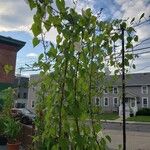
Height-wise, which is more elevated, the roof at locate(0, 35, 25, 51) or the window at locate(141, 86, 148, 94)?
the window at locate(141, 86, 148, 94)

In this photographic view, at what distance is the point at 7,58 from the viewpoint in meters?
23.9

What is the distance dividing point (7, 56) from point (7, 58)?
0.52ft

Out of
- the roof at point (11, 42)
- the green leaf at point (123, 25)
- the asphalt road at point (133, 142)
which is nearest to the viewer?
the green leaf at point (123, 25)

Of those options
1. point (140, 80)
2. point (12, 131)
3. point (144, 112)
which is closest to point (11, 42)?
point (12, 131)

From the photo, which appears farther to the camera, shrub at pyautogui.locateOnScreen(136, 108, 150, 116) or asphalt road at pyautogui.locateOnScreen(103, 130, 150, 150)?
shrub at pyautogui.locateOnScreen(136, 108, 150, 116)

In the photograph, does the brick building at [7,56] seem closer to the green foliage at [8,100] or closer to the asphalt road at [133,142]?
the asphalt road at [133,142]

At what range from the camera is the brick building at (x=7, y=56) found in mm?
23688

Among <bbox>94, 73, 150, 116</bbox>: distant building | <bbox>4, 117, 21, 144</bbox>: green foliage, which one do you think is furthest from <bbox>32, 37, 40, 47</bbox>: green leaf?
<bbox>94, 73, 150, 116</bbox>: distant building

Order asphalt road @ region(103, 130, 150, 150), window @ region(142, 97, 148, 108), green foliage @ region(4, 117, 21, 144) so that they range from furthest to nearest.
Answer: window @ region(142, 97, 148, 108) → asphalt road @ region(103, 130, 150, 150) → green foliage @ region(4, 117, 21, 144)

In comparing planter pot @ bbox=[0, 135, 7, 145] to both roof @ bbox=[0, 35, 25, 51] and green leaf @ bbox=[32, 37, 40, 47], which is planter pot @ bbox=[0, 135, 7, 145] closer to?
green leaf @ bbox=[32, 37, 40, 47]

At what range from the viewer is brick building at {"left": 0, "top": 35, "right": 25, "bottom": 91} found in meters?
23.7

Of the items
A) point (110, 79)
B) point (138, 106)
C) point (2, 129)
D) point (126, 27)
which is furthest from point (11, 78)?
point (138, 106)

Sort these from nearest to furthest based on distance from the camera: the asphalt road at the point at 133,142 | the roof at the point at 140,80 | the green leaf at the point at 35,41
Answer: the green leaf at the point at 35,41
the asphalt road at the point at 133,142
the roof at the point at 140,80

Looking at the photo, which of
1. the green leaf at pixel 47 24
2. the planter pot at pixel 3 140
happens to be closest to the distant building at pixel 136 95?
the planter pot at pixel 3 140
